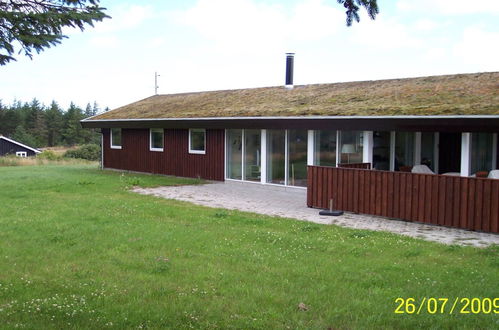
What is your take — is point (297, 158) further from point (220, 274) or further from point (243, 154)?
point (220, 274)

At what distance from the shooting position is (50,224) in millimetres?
9734

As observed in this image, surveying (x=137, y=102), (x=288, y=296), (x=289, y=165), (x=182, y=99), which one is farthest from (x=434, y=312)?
(x=137, y=102)

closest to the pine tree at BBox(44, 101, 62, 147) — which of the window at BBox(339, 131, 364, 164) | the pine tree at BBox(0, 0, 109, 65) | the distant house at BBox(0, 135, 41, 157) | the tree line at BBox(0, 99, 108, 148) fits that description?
the tree line at BBox(0, 99, 108, 148)

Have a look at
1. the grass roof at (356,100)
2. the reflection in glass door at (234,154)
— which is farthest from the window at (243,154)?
the grass roof at (356,100)

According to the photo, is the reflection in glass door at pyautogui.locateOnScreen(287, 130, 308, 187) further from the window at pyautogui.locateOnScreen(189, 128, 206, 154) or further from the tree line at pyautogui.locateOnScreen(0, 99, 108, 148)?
the tree line at pyautogui.locateOnScreen(0, 99, 108, 148)

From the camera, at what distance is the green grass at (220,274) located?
5000mm

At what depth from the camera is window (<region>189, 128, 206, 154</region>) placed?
20406 mm

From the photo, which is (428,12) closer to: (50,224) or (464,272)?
(464,272)

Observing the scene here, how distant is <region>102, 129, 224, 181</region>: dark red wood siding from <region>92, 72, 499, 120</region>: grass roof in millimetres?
891

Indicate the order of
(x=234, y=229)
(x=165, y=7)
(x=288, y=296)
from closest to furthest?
(x=288, y=296) → (x=165, y=7) → (x=234, y=229)

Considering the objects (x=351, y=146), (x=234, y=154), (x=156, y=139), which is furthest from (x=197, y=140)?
(x=351, y=146)

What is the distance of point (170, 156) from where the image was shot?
21859mm

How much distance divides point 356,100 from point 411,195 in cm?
543

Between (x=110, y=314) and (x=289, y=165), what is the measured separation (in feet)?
40.7
